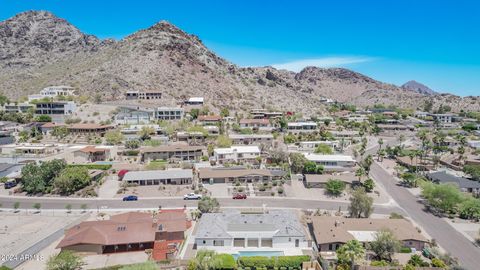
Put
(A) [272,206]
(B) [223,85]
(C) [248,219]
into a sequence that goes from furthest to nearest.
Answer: (B) [223,85], (A) [272,206], (C) [248,219]

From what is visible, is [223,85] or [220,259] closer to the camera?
[220,259]

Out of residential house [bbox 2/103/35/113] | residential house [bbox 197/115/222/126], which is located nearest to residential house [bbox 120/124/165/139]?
residential house [bbox 197/115/222/126]

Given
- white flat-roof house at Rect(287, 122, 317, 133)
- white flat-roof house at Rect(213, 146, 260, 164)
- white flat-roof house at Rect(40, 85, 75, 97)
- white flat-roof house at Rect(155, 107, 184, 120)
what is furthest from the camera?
white flat-roof house at Rect(40, 85, 75, 97)

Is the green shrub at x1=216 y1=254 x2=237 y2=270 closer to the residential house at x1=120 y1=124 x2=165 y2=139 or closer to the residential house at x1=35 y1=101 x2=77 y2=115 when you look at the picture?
the residential house at x1=120 y1=124 x2=165 y2=139

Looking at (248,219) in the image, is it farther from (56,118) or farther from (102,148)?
(56,118)

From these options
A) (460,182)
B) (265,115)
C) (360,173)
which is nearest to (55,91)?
(265,115)

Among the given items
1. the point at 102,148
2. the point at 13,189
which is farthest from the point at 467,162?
the point at 13,189
